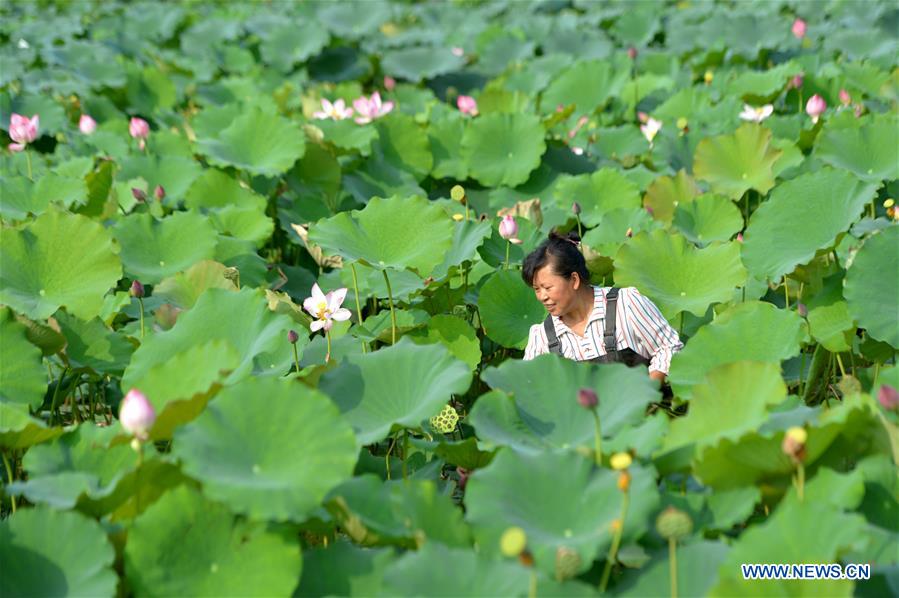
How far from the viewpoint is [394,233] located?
314cm

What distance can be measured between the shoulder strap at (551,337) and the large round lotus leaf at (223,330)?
0.69 m

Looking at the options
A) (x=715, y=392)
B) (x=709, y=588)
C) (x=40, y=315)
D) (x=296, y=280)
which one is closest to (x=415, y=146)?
(x=296, y=280)

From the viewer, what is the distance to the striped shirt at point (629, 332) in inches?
115

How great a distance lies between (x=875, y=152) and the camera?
3652mm

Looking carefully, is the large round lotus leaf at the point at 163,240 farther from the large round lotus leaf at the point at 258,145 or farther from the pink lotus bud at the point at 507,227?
the pink lotus bud at the point at 507,227

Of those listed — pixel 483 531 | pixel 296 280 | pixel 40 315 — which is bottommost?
pixel 296 280

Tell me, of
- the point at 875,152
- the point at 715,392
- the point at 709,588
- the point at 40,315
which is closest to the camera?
the point at 709,588

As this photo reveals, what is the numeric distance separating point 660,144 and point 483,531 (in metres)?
2.80

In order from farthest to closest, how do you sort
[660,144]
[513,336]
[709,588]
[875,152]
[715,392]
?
[660,144] < [875,152] < [513,336] < [715,392] < [709,588]

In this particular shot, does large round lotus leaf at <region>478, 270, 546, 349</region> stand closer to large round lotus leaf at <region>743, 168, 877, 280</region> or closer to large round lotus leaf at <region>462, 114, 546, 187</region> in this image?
large round lotus leaf at <region>743, 168, 877, 280</region>

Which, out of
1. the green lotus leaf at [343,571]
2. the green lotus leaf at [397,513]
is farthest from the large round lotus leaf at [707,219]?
the green lotus leaf at [343,571]

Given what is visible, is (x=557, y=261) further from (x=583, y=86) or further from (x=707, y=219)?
(x=583, y=86)

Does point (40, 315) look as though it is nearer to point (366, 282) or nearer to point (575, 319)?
point (366, 282)

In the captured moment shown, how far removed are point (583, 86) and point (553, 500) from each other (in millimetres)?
3778
